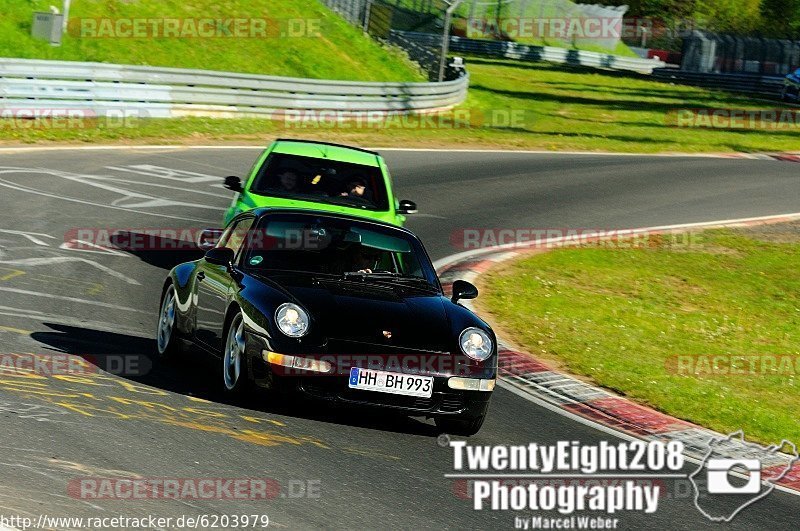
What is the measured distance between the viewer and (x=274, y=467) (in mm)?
7199

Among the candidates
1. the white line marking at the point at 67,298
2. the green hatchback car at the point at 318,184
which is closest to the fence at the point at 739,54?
the green hatchback car at the point at 318,184

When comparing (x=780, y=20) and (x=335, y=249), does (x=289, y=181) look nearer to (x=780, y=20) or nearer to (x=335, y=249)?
(x=335, y=249)

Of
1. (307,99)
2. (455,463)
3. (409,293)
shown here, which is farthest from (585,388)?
(307,99)

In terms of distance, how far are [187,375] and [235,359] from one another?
983mm

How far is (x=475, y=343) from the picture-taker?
868cm

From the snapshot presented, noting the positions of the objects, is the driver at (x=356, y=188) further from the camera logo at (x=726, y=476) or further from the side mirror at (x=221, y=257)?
the camera logo at (x=726, y=476)

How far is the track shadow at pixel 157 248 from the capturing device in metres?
14.8

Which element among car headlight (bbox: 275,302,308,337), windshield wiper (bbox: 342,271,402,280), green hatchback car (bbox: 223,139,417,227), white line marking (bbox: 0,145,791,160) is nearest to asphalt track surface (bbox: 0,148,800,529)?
car headlight (bbox: 275,302,308,337)

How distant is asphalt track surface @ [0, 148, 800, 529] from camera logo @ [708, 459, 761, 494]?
204 millimetres

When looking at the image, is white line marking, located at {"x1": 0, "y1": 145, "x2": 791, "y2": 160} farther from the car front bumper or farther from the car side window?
the car front bumper

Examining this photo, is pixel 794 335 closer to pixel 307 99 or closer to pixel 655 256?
pixel 655 256

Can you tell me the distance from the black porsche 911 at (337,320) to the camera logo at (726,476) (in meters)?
1.60

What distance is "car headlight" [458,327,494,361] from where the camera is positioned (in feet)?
28.2

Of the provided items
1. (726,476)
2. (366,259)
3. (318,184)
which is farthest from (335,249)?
(318,184)
